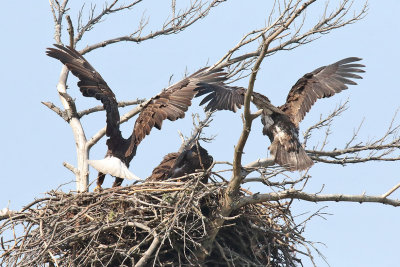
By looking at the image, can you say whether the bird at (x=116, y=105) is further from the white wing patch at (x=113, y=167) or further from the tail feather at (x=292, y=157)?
the tail feather at (x=292, y=157)

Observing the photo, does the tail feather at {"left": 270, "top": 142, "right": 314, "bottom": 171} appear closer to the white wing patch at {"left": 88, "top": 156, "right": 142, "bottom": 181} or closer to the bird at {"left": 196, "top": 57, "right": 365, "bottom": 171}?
the bird at {"left": 196, "top": 57, "right": 365, "bottom": 171}

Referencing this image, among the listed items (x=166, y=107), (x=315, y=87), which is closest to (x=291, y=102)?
(x=315, y=87)

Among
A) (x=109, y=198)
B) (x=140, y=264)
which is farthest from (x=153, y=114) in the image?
(x=140, y=264)

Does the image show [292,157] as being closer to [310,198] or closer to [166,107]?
[166,107]

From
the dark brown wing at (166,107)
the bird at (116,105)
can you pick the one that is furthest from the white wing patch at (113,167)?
the dark brown wing at (166,107)

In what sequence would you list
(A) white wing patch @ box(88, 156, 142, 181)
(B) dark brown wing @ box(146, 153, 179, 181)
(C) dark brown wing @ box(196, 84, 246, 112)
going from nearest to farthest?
(C) dark brown wing @ box(196, 84, 246, 112) → (B) dark brown wing @ box(146, 153, 179, 181) → (A) white wing patch @ box(88, 156, 142, 181)

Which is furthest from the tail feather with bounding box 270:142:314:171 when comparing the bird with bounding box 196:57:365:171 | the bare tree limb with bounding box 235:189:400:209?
the bare tree limb with bounding box 235:189:400:209

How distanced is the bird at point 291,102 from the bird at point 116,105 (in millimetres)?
672

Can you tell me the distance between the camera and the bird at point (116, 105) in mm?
9477

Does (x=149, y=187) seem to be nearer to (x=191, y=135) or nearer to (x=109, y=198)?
(x=109, y=198)

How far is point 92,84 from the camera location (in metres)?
10.0

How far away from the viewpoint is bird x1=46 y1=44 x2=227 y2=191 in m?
9.48

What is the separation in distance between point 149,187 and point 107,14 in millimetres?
3605

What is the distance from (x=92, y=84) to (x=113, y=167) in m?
1.17
